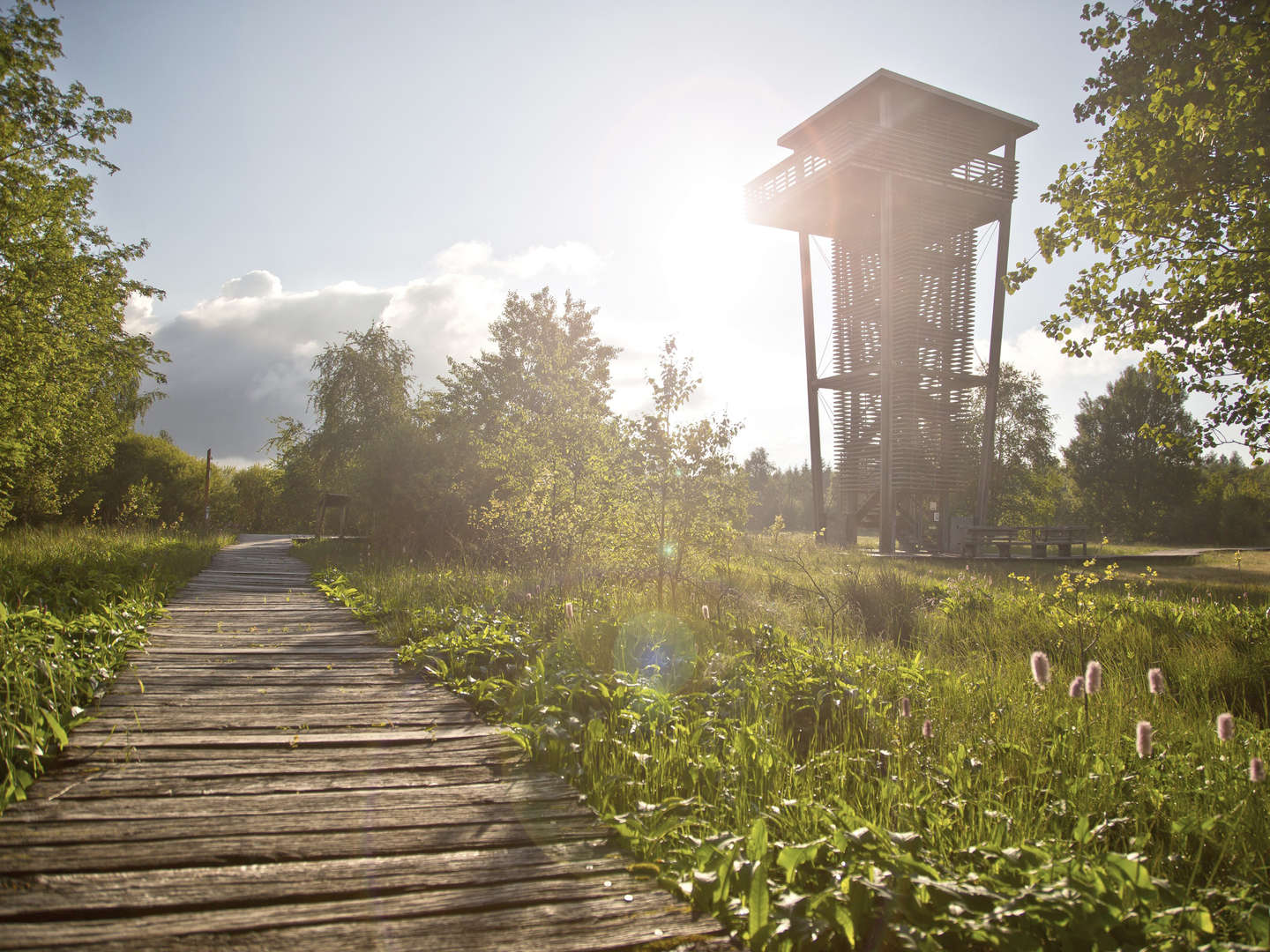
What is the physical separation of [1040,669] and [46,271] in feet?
62.4

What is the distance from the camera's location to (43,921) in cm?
201

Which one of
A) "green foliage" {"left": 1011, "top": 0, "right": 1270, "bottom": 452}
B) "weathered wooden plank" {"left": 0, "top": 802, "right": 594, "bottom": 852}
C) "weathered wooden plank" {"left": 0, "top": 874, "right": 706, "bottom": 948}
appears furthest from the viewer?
"green foliage" {"left": 1011, "top": 0, "right": 1270, "bottom": 452}

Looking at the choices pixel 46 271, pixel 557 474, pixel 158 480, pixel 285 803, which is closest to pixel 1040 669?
pixel 285 803

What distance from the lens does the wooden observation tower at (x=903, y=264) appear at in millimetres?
21859

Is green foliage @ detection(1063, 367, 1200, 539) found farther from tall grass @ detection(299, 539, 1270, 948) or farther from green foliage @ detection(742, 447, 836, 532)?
tall grass @ detection(299, 539, 1270, 948)

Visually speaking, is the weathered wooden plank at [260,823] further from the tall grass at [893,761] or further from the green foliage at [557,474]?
the green foliage at [557,474]

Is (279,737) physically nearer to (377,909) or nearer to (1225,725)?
(377,909)

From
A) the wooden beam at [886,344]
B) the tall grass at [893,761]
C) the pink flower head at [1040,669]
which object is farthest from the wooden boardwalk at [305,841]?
the wooden beam at [886,344]

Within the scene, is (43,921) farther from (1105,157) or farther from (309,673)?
(1105,157)

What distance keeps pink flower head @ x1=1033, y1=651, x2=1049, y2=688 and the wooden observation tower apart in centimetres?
1941

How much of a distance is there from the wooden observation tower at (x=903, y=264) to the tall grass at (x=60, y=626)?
19092mm

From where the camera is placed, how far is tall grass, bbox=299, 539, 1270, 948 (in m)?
2.08

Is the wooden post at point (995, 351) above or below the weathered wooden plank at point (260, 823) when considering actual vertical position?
above

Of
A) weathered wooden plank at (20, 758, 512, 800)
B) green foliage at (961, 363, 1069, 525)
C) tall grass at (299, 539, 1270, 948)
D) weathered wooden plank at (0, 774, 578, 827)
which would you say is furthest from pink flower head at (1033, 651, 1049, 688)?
green foliage at (961, 363, 1069, 525)
